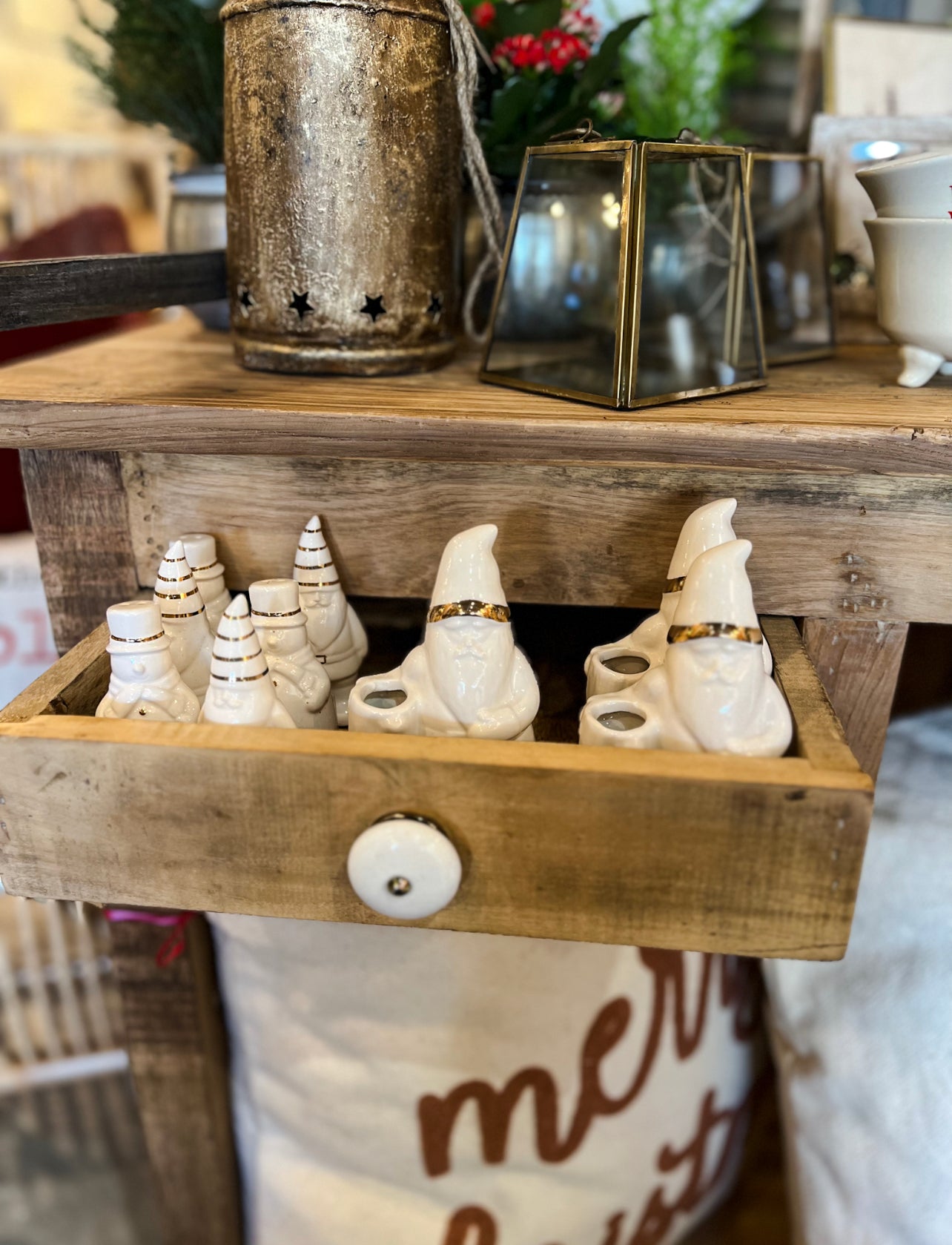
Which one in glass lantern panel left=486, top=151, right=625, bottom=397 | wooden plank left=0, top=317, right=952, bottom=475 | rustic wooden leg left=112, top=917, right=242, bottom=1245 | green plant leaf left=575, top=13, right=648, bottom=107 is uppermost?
green plant leaf left=575, top=13, right=648, bottom=107

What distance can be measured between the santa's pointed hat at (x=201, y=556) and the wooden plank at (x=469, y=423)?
71mm

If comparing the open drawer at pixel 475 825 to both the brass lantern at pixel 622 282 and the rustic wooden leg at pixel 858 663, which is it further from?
the brass lantern at pixel 622 282

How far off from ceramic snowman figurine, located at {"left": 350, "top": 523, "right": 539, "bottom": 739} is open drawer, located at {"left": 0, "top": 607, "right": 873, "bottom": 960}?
8 cm

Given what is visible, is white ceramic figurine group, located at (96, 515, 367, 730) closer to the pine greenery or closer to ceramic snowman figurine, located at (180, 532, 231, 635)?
ceramic snowman figurine, located at (180, 532, 231, 635)

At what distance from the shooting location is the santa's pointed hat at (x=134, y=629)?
0.57m

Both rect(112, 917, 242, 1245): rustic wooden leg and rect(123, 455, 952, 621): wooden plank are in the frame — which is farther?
rect(112, 917, 242, 1245): rustic wooden leg

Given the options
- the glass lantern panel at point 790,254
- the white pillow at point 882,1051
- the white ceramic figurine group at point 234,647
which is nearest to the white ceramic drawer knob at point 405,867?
the white ceramic figurine group at point 234,647

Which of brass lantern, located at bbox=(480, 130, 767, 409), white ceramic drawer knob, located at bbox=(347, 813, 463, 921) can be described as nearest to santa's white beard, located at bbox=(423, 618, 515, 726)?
white ceramic drawer knob, located at bbox=(347, 813, 463, 921)

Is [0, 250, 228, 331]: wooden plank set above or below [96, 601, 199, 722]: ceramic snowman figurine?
above

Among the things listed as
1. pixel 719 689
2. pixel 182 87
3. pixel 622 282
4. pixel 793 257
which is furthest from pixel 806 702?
pixel 182 87

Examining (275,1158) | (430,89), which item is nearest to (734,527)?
(430,89)

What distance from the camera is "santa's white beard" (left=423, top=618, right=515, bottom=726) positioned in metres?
0.59

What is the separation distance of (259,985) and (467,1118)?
234 mm

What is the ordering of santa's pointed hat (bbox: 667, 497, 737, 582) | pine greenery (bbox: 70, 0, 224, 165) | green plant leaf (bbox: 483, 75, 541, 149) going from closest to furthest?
santa's pointed hat (bbox: 667, 497, 737, 582)
green plant leaf (bbox: 483, 75, 541, 149)
pine greenery (bbox: 70, 0, 224, 165)
